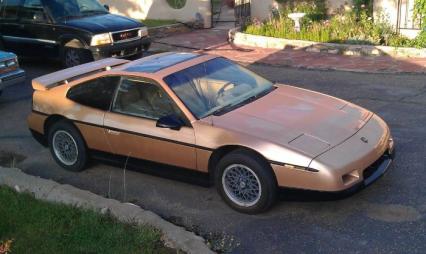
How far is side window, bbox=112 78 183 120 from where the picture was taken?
591cm

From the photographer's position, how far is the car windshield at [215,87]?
587 cm

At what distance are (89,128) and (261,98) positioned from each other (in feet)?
6.47

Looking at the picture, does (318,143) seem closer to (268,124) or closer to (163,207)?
(268,124)

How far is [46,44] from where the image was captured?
12.6 meters

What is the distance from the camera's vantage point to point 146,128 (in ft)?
19.6

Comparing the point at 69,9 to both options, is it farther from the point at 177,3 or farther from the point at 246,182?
the point at 246,182

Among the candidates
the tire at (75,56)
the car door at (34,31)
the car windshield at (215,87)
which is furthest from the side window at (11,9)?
the car windshield at (215,87)

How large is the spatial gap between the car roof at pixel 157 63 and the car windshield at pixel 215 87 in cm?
25

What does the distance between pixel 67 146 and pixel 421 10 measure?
8.37 metres

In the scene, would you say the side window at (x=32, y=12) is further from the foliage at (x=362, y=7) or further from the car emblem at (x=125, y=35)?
the foliage at (x=362, y=7)

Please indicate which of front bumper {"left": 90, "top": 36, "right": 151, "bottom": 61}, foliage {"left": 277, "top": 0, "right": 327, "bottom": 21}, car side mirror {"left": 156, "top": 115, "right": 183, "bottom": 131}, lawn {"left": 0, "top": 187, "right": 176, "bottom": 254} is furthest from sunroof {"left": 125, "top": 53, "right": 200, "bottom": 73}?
foliage {"left": 277, "top": 0, "right": 327, "bottom": 21}

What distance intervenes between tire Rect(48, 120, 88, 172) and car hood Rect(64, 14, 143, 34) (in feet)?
17.7

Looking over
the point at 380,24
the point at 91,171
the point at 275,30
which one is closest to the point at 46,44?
the point at 275,30

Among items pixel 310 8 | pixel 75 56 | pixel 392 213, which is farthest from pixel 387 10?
pixel 392 213
